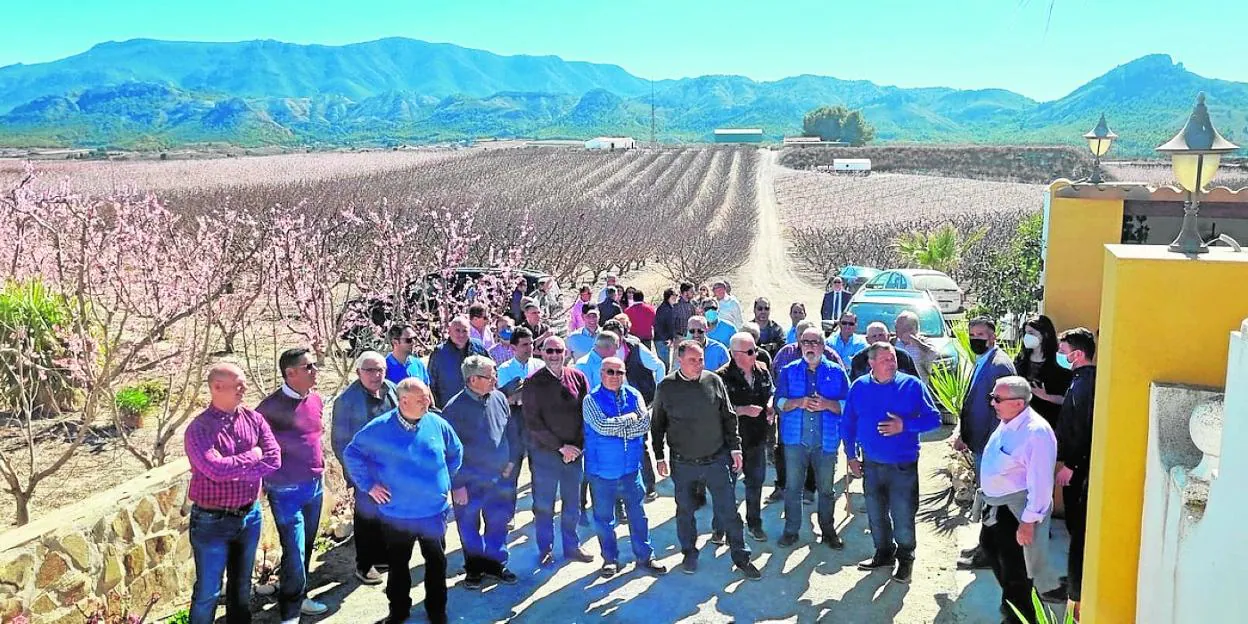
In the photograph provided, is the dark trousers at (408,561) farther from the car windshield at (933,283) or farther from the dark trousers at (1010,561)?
the car windshield at (933,283)

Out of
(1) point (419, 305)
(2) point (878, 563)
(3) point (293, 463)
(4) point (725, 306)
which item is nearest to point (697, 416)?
(2) point (878, 563)

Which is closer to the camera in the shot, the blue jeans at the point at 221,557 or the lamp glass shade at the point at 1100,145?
the blue jeans at the point at 221,557

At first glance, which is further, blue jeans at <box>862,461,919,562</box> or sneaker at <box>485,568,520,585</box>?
sneaker at <box>485,568,520,585</box>

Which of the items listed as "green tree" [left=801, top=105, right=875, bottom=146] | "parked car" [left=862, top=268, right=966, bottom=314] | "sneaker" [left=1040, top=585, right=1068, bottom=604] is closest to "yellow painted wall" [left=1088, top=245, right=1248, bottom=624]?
"sneaker" [left=1040, top=585, right=1068, bottom=604]

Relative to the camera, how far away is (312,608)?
18.9 ft

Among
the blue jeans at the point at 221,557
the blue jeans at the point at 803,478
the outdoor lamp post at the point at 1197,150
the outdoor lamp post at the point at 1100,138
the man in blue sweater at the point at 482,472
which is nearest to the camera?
the outdoor lamp post at the point at 1197,150

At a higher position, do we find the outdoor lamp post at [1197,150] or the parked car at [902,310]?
the outdoor lamp post at [1197,150]

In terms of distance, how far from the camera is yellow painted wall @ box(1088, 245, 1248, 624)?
375 centimetres

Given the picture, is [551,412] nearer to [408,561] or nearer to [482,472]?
[482,472]

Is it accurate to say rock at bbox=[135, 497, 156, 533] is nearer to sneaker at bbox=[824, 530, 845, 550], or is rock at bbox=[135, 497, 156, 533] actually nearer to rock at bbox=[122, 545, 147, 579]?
rock at bbox=[122, 545, 147, 579]

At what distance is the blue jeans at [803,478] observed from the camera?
6.72 metres

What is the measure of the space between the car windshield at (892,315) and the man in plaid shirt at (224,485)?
332 inches

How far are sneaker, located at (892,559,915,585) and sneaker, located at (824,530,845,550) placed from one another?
1.79 feet

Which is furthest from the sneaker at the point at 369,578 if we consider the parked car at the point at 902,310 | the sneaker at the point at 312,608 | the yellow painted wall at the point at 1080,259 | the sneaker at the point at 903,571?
the parked car at the point at 902,310
